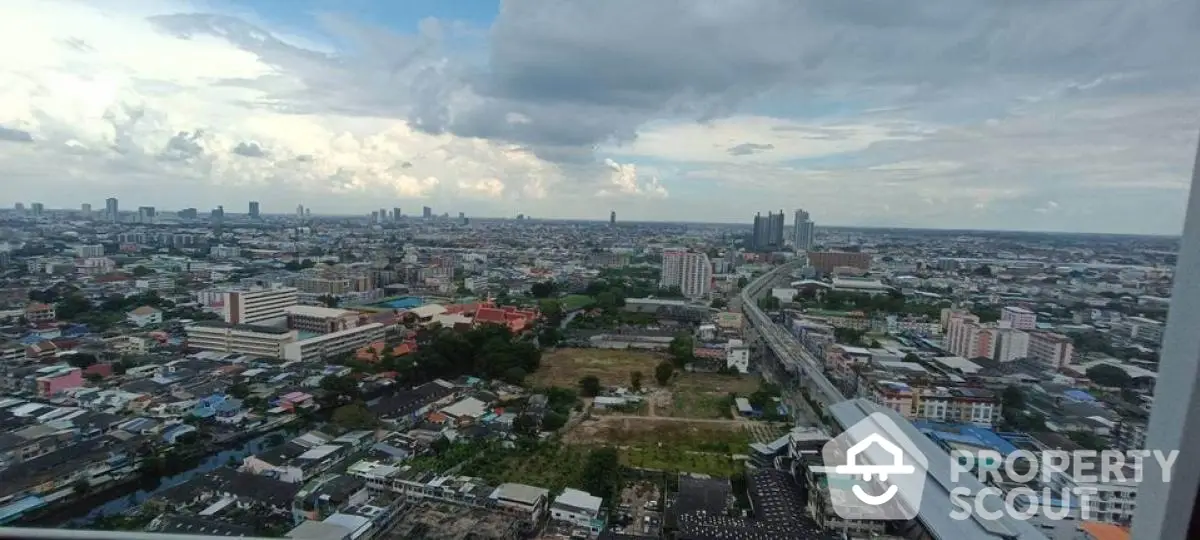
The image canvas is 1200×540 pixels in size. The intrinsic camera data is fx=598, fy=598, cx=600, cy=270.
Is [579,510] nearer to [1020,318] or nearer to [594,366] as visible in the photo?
[594,366]

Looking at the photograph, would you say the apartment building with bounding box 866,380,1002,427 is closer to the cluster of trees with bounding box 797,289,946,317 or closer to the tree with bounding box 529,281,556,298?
the cluster of trees with bounding box 797,289,946,317

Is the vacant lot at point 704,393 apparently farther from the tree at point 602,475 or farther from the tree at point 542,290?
the tree at point 542,290

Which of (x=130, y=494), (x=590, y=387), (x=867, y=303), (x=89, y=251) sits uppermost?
(x=89, y=251)

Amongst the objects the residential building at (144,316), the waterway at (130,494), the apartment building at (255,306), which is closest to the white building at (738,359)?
the waterway at (130,494)

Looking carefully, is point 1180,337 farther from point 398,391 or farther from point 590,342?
point 590,342

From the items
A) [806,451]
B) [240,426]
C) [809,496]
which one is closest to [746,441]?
[806,451]

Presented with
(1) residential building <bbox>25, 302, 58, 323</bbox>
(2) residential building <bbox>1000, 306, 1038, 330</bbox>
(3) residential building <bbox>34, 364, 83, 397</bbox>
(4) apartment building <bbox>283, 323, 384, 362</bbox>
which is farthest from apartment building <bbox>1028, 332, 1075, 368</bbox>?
(1) residential building <bbox>25, 302, 58, 323</bbox>

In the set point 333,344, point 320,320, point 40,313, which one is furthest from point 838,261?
point 40,313
